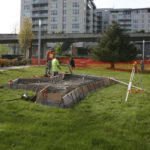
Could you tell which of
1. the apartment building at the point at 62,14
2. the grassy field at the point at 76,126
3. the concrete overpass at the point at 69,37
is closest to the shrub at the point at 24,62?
the concrete overpass at the point at 69,37

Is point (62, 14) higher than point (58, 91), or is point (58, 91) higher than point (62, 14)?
point (62, 14)

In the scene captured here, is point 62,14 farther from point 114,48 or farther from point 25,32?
point 114,48

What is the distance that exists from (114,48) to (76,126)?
77.9ft

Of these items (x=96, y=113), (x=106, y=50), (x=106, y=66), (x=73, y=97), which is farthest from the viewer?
(x=106, y=66)

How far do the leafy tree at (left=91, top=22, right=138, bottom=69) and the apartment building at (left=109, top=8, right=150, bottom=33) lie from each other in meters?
77.3

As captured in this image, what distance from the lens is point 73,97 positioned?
6406 millimetres

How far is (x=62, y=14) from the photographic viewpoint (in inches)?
3228

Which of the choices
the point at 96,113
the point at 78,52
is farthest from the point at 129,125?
the point at 78,52

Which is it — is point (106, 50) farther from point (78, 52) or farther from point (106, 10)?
point (106, 10)

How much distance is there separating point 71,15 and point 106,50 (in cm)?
5845

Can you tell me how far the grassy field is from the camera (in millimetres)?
3533

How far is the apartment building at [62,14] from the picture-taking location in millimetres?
80125

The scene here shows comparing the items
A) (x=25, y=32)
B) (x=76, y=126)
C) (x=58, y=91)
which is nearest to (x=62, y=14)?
(x=25, y=32)

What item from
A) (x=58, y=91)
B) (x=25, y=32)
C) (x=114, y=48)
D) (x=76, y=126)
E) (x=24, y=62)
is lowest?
(x=76, y=126)
